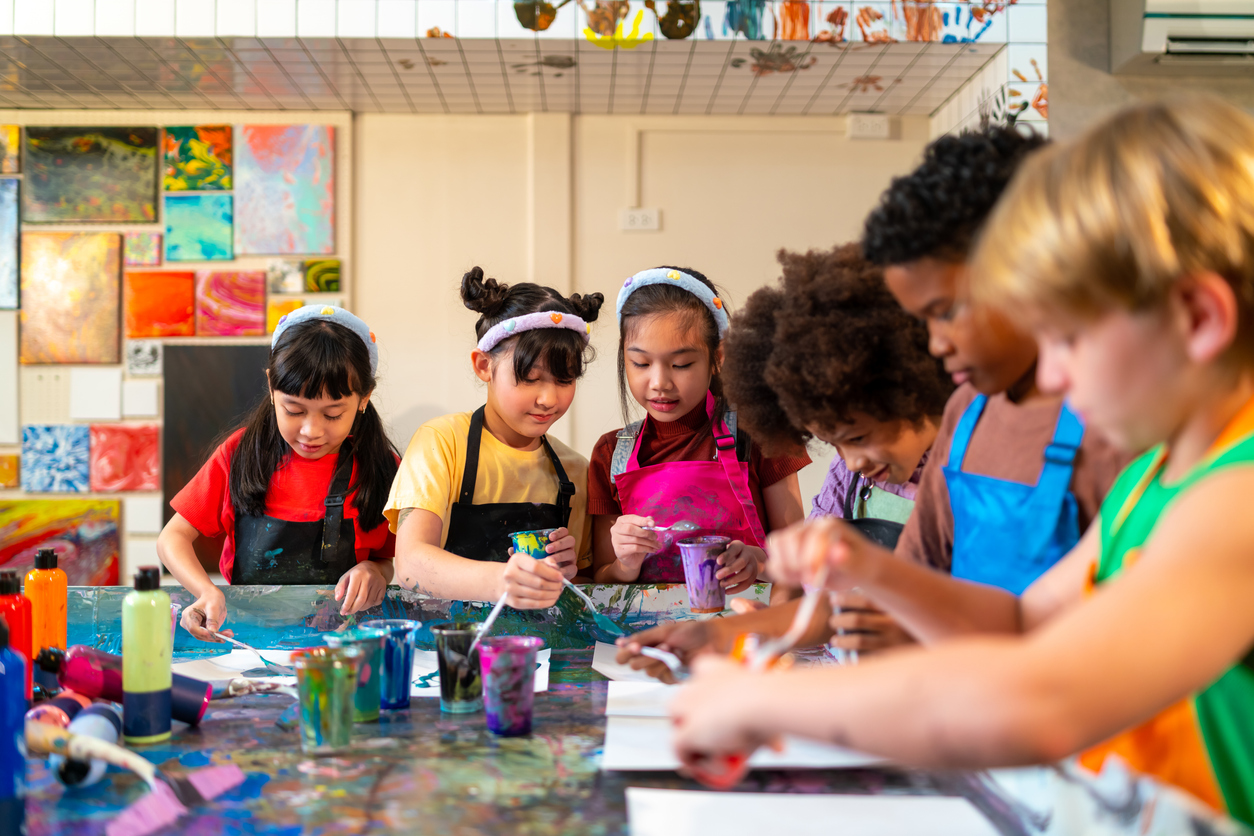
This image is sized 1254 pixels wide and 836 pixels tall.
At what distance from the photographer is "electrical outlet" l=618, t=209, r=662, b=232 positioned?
4.32 meters

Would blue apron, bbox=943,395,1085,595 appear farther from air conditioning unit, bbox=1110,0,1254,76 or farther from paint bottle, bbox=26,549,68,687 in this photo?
air conditioning unit, bbox=1110,0,1254,76

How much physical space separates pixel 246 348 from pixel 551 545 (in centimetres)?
321

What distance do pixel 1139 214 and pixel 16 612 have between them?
5.08 ft

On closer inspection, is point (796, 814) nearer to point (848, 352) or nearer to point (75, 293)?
point (848, 352)

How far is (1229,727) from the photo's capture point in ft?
2.38

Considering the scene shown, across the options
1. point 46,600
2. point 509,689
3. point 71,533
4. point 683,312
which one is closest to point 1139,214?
point 509,689

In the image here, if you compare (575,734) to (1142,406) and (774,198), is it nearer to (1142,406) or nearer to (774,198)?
(1142,406)

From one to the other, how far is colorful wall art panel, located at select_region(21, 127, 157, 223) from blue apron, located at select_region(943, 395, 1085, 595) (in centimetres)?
432

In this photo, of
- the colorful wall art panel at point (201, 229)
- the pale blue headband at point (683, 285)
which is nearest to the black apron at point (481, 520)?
the pale blue headband at point (683, 285)

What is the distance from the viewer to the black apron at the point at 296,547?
217 cm

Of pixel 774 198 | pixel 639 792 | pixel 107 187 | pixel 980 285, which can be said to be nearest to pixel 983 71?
pixel 774 198

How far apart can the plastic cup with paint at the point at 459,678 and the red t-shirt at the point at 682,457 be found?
104 centimetres

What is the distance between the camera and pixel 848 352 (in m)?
1.41

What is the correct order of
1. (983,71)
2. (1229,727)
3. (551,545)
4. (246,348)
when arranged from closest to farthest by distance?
(1229,727) → (551,545) → (983,71) → (246,348)
